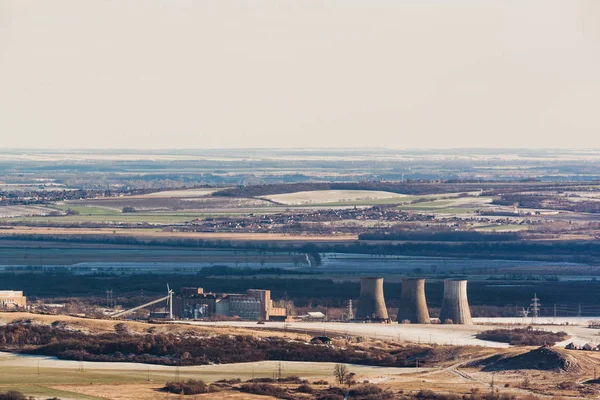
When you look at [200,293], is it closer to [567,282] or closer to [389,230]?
[567,282]

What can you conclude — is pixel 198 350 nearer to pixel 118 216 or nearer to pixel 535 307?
pixel 535 307

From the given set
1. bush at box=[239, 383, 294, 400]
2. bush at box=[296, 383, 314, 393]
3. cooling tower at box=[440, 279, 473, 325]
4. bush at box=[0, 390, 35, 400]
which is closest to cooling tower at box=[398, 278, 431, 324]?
cooling tower at box=[440, 279, 473, 325]

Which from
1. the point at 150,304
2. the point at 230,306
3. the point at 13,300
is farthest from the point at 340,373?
the point at 13,300

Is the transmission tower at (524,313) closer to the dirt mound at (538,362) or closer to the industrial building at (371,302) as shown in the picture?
the industrial building at (371,302)

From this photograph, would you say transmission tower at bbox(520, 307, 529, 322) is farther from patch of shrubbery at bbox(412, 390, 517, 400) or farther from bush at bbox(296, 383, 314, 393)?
patch of shrubbery at bbox(412, 390, 517, 400)

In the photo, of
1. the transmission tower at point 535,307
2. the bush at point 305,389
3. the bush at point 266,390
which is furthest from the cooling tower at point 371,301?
the bush at point 266,390

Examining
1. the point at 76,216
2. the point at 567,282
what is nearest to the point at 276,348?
the point at 567,282
